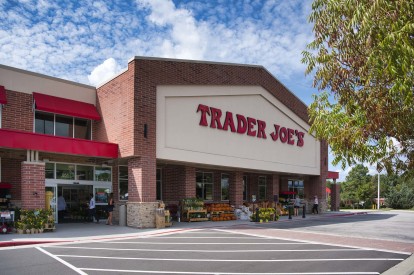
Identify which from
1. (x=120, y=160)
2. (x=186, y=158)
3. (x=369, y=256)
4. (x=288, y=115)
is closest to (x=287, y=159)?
(x=288, y=115)

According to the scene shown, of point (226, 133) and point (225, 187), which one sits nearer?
point (226, 133)

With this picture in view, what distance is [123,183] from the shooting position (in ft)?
73.0

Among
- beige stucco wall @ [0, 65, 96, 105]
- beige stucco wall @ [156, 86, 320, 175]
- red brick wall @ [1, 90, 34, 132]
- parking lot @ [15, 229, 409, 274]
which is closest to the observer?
parking lot @ [15, 229, 409, 274]

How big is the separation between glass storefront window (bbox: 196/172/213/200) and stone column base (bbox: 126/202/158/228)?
7523 mm

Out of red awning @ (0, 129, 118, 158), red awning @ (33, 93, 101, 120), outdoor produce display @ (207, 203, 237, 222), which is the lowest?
outdoor produce display @ (207, 203, 237, 222)

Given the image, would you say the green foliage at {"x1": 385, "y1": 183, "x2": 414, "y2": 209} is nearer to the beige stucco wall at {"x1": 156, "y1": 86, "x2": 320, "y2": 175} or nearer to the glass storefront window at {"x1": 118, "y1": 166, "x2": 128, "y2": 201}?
the beige stucco wall at {"x1": 156, "y1": 86, "x2": 320, "y2": 175}

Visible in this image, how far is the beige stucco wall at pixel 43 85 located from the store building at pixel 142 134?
1.9 inches

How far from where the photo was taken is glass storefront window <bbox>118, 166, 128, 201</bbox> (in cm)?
2198

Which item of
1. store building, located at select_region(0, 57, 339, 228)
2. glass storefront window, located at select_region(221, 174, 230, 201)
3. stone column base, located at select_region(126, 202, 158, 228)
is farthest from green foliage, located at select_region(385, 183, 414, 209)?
stone column base, located at select_region(126, 202, 158, 228)

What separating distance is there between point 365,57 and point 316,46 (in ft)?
4.65

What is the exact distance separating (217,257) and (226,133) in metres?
13.7

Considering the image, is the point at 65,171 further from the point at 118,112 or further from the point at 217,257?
the point at 217,257

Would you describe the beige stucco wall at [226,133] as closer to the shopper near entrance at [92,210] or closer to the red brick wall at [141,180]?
the red brick wall at [141,180]

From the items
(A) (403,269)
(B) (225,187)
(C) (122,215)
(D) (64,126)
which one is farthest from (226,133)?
(A) (403,269)
